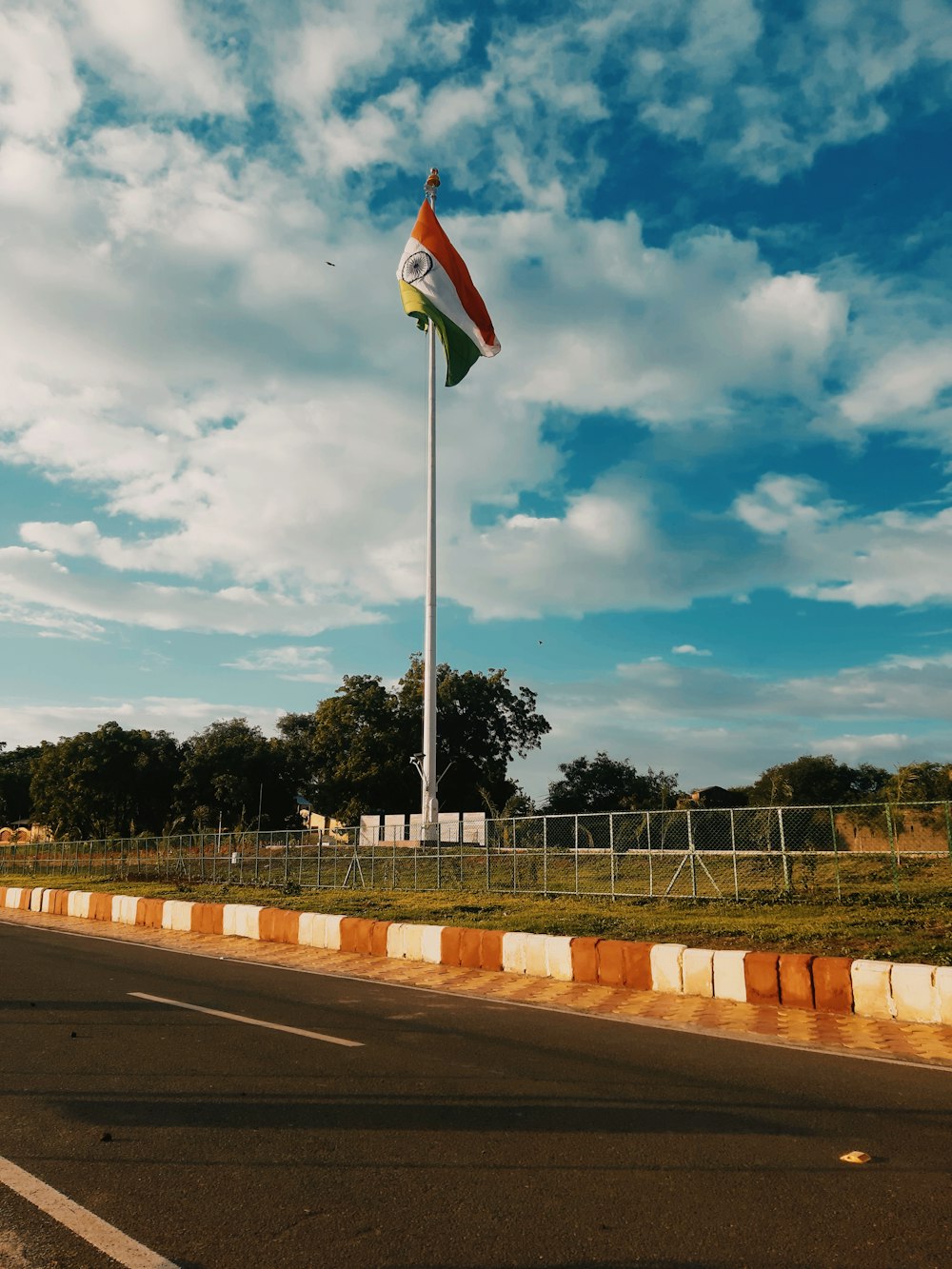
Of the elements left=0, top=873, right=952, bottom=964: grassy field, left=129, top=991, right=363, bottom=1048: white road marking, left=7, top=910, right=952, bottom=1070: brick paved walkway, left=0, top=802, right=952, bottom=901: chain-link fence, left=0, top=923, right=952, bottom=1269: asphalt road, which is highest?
left=0, top=802, right=952, bottom=901: chain-link fence

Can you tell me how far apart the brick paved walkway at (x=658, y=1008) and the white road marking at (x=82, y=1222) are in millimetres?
6036

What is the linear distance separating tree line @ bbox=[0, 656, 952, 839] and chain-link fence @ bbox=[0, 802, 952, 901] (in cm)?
2698

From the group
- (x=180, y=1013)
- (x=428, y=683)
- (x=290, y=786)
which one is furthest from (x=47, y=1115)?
(x=290, y=786)

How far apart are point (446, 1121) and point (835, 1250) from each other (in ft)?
7.95

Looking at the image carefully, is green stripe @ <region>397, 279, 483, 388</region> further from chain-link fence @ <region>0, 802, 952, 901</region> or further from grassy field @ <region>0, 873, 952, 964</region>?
grassy field @ <region>0, 873, 952, 964</region>

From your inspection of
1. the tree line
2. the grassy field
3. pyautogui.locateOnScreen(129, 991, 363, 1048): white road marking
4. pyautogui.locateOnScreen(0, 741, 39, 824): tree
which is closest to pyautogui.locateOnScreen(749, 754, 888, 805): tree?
the tree line

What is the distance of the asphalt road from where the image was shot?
13.2ft

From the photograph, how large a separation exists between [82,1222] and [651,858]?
1894cm

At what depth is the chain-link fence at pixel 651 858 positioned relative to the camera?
19734 mm

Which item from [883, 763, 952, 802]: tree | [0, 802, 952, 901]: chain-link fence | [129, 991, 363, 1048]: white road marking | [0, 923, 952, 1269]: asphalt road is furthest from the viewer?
[883, 763, 952, 802]: tree

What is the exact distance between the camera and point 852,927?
14.0m

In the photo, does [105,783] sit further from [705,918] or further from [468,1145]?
[468,1145]

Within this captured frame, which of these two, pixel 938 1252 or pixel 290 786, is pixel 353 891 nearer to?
pixel 938 1252

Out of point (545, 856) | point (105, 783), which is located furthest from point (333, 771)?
point (545, 856)
